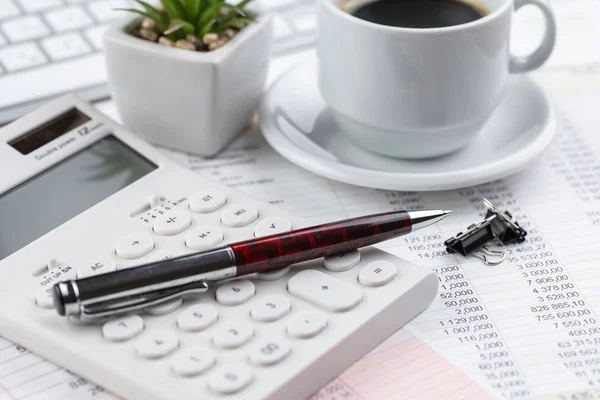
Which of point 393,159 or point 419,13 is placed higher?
point 419,13

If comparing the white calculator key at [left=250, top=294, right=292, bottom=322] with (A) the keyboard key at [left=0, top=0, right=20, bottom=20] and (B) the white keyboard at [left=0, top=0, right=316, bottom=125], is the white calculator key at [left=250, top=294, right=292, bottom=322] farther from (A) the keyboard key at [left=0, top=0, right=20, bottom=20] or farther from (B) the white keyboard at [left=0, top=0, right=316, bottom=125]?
(A) the keyboard key at [left=0, top=0, right=20, bottom=20]

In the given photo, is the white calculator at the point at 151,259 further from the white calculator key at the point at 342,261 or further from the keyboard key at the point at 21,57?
the keyboard key at the point at 21,57

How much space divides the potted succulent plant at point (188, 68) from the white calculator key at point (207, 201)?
0.11 meters

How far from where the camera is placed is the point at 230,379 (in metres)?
0.42

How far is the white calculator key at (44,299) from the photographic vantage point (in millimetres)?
469

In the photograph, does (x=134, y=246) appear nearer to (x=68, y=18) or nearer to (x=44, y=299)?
(x=44, y=299)

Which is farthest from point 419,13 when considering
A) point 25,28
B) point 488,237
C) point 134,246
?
point 25,28

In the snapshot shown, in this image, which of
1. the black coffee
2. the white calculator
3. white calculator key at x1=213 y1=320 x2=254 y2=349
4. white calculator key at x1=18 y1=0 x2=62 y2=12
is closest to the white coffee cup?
the black coffee

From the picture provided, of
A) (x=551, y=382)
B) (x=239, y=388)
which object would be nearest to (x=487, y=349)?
(x=551, y=382)

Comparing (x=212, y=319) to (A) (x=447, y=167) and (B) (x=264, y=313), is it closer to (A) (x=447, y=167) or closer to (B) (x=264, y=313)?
(B) (x=264, y=313)

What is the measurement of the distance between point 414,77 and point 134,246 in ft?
0.77

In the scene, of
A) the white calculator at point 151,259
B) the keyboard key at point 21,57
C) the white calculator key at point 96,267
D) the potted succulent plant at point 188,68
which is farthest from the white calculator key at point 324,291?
the keyboard key at point 21,57

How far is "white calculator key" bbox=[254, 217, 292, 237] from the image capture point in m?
0.53

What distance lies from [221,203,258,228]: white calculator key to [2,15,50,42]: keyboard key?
35 cm
